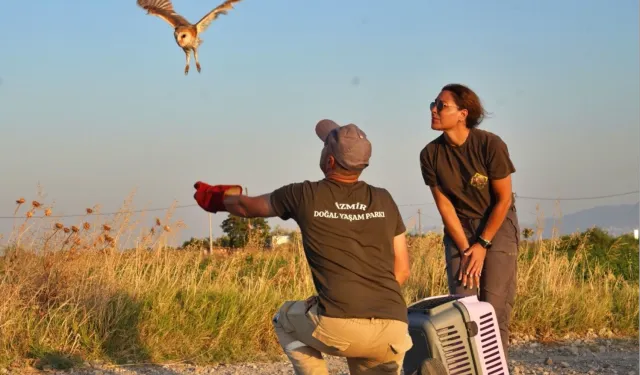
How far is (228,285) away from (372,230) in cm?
515

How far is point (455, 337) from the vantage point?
480 centimetres

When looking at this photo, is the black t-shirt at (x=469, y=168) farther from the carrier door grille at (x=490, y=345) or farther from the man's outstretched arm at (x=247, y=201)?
the man's outstretched arm at (x=247, y=201)

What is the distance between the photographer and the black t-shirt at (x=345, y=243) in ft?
13.1

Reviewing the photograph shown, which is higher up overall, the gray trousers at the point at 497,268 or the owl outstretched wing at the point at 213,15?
the owl outstretched wing at the point at 213,15

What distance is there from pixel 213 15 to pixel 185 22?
0.45m

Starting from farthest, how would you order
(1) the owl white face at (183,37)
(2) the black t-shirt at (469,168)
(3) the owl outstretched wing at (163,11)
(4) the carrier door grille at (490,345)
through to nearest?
1. (3) the owl outstretched wing at (163,11)
2. (1) the owl white face at (183,37)
3. (2) the black t-shirt at (469,168)
4. (4) the carrier door grille at (490,345)

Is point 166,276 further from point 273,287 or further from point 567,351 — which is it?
point 567,351

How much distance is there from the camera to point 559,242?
1283 cm

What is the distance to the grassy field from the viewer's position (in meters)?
7.48

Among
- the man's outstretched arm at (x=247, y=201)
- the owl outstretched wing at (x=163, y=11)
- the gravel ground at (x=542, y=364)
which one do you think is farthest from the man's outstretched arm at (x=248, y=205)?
the owl outstretched wing at (x=163, y=11)

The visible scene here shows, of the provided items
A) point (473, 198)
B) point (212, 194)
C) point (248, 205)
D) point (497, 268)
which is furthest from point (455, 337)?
point (212, 194)

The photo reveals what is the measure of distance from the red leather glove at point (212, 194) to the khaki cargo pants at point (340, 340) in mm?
583

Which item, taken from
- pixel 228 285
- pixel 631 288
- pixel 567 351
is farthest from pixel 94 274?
pixel 631 288

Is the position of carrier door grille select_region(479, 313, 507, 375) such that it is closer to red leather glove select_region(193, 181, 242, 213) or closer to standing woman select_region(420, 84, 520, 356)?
standing woman select_region(420, 84, 520, 356)
